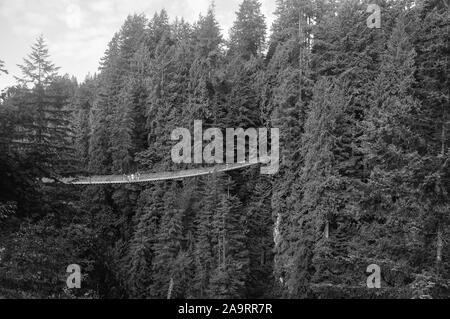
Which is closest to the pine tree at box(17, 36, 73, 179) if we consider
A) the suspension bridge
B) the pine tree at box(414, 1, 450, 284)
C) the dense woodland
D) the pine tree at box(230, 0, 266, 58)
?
the dense woodland

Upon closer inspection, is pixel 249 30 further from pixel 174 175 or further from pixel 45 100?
pixel 45 100

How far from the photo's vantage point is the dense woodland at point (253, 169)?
429 inches

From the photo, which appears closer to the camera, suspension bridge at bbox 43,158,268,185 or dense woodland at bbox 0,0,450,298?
dense woodland at bbox 0,0,450,298

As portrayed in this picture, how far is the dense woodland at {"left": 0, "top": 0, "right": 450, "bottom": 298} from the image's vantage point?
1089 centimetres

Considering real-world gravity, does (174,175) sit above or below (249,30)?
below

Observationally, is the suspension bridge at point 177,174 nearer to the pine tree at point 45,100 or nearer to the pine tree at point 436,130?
the pine tree at point 45,100

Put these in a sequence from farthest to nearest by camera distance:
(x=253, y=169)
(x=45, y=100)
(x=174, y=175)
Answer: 1. (x=253, y=169)
2. (x=174, y=175)
3. (x=45, y=100)

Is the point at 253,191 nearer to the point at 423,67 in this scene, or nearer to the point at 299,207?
the point at 299,207

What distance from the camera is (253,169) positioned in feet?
98.2

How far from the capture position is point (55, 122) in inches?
769

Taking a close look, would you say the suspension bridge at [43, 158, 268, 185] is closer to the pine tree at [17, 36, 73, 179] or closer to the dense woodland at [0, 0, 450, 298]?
the dense woodland at [0, 0, 450, 298]

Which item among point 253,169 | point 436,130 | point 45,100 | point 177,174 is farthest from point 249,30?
point 436,130

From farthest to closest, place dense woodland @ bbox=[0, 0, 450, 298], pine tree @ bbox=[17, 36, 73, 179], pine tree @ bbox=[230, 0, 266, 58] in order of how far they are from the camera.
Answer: pine tree @ bbox=[230, 0, 266, 58] < pine tree @ bbox=[17, 36, 73, 179] < dense woodland @ bbox=[0, 0, 450, 298]
